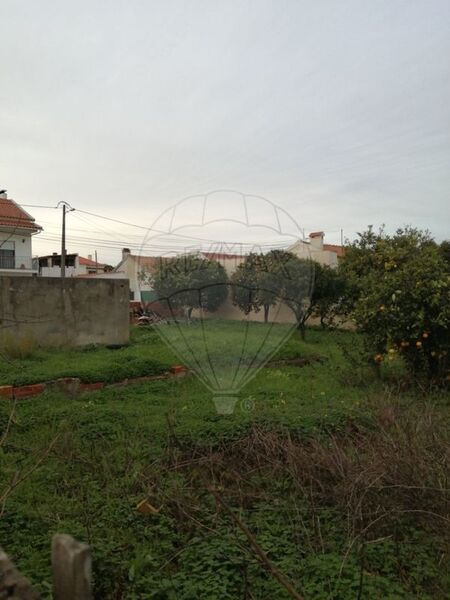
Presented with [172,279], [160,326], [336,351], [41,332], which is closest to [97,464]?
[160,326]

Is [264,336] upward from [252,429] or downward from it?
upward

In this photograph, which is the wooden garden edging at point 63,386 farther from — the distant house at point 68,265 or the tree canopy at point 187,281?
the distant house at point 68,265

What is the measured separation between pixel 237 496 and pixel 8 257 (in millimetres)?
28007

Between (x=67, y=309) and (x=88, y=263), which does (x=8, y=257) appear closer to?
(x=88, y=263)

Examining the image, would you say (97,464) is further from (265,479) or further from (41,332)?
(41,332)

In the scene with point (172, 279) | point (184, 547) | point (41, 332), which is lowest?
point (184, 547)

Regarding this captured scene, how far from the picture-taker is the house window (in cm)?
2831

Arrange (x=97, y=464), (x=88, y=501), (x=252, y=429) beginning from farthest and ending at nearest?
1. (x=252, y=429)
2. (x=97, y=464)
3. (x=88, y=501)

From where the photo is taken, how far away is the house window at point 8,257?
28.3m

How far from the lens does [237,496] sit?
365 cm

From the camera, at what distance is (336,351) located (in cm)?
1148

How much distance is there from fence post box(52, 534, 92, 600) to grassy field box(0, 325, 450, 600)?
566 mm

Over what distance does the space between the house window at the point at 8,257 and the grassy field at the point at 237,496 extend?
81.1ft

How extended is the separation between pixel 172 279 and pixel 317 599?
101 inches
